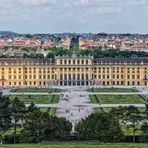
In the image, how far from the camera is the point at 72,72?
107188mm

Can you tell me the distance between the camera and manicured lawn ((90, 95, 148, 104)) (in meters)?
79.6

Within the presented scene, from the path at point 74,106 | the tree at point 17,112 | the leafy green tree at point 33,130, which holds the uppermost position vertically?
the tree at point 17,112

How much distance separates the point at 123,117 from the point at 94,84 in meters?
56.8

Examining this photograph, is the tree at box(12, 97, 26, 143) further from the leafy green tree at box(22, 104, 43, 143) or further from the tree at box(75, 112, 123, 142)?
the tree at box(75, 112, 123, 142)

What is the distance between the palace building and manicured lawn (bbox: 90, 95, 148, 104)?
20470mm

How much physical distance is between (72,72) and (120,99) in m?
25.7

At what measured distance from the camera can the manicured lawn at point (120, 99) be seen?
3134 inches

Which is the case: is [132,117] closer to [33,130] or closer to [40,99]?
[33,130]

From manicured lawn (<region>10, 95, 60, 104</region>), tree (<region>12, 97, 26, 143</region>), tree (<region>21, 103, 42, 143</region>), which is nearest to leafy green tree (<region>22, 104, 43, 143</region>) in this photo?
tree (<region>21, 103, 42, 143</region>)

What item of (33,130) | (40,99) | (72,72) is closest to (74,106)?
(40,99)

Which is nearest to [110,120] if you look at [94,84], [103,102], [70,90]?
[103,102]

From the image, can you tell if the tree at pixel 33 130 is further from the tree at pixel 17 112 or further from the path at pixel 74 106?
the path at pixel 74 106

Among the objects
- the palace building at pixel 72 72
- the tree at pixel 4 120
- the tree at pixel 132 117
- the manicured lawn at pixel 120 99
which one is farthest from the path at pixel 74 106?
the tree at pixel 4 120

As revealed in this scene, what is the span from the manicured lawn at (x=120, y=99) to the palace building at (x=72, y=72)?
806 inches
